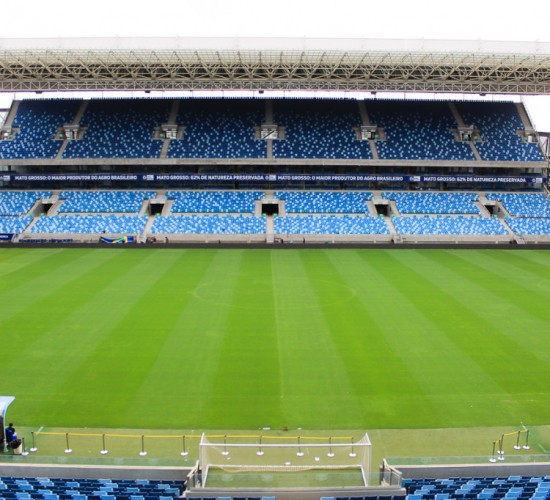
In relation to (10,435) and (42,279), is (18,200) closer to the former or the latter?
(42,279)

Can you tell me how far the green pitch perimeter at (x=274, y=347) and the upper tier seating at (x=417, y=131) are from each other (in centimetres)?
2116

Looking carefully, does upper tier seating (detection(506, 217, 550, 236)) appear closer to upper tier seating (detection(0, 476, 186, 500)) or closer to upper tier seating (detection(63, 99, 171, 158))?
upper tier seating (detection(63, 99, 171, 158))

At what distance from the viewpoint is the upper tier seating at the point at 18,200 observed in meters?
47.0

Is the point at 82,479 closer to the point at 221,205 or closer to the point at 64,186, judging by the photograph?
the point at 221,205

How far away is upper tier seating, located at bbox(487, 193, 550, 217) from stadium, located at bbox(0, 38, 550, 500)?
11.1 inches

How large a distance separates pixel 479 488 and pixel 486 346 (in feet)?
32.6

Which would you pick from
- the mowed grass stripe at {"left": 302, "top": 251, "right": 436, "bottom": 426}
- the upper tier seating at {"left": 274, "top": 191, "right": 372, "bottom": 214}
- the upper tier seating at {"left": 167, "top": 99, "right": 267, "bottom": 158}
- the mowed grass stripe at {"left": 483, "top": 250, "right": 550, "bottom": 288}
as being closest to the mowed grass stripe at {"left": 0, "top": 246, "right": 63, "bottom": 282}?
the upper tier seating at {"left": 167, "top": 99, "right": 267, "bottom": 158}

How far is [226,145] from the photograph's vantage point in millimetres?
51156

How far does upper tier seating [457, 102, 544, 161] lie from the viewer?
50.7 metres

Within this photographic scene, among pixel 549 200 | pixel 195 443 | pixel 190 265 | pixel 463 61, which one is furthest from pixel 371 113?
pixel 195 443

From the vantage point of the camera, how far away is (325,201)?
1941 inches

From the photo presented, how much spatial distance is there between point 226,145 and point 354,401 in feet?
130

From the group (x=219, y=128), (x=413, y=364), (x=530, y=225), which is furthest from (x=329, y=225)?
(x=413, y=364)

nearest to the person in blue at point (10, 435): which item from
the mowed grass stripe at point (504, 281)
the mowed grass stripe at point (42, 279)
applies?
the mowed grass stripe at point (42, 279)
